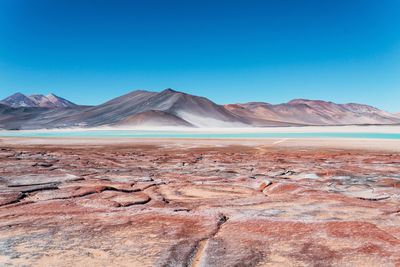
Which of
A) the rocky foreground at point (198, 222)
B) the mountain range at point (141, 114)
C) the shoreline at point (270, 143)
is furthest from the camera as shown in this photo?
the mountain range at point (141, 114)

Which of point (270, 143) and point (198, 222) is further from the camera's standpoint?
point (270, 143)

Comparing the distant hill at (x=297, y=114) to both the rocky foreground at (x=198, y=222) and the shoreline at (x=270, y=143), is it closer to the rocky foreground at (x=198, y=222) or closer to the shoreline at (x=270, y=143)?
the shoreline at (x=270, y=143)

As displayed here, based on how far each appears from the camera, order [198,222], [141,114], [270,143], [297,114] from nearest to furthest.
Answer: [198,222]
[270,143]
[141,114]
[297,114]

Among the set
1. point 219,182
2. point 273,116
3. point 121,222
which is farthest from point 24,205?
point 273,116

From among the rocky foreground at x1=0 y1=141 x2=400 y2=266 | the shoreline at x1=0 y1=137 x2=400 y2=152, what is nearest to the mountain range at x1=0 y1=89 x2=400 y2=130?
the shoreline at x1=0 y1=137 x2=400 y2=152

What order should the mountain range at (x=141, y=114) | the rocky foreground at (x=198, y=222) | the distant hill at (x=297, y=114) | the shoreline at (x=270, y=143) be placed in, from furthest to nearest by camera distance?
the distant hill at (x=297, y=114) < the mountain range at (x=141, y=114) < the shoreline at (x=270, y=143) < the rocky foreground at (x=198, y=222)

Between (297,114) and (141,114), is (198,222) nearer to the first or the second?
(141,114)

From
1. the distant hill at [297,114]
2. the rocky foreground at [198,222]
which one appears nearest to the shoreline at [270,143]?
the rocky foreground at [198,222]

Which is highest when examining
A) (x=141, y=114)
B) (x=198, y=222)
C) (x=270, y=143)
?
(x=141, y=114)

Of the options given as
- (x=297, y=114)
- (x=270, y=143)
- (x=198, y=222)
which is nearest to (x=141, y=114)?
(x=270, y=143)
